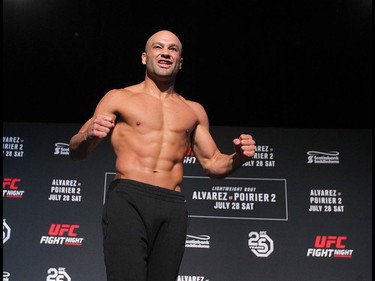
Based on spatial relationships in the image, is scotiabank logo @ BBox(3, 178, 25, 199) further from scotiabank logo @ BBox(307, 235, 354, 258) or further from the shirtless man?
scotiabank logo @ BBox(307, 235, 354, 258)

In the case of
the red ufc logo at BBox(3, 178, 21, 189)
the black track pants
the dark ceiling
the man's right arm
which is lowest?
the black track pants

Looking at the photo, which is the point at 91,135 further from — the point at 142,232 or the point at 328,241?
the point at 328,241

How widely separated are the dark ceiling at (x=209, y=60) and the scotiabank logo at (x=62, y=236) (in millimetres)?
835

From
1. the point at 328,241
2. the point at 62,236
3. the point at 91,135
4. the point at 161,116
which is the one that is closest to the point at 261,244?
the point at 328,241

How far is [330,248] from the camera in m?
3.64

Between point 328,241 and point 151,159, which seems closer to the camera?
point 151,159

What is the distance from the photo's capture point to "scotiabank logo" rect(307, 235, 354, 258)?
3627 millimetres

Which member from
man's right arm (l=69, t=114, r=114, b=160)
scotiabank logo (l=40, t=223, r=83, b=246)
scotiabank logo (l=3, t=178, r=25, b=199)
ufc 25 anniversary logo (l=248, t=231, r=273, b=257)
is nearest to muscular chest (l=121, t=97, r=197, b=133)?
man's right arm (l=69, t=114, r=114, b=160)

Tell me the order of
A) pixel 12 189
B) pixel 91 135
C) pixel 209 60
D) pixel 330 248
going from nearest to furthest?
pixel 91 135 → pixel 330 248 → pixel 12 189 → pixel 209 60

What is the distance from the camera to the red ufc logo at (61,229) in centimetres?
371

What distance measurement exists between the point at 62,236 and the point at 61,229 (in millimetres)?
53

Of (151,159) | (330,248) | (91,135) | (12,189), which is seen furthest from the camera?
(12,189)

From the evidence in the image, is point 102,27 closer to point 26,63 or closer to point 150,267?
point 26,63

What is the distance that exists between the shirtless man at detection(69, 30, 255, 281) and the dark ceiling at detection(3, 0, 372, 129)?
1655mm
